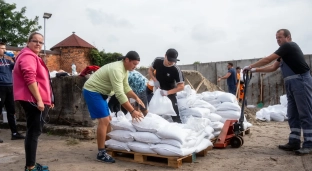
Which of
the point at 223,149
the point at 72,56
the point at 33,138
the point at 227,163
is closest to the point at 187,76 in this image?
the point at 223,149

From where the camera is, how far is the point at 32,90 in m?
3.05

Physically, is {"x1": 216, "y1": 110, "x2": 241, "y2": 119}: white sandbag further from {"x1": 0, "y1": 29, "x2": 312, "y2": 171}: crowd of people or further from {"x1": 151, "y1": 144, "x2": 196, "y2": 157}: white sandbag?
{"x1": 151, "y1": 144, "x2": 196, "y2": 157}: white sandbag

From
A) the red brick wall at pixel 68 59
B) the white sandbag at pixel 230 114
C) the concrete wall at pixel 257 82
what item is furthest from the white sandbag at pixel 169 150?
the red brick wall at pixel 68 59

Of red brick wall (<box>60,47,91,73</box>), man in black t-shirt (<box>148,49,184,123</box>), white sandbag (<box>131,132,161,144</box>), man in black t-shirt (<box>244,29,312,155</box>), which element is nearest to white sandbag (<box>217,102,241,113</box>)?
man in black t-shirt (<box>148,49,184,123</box>)

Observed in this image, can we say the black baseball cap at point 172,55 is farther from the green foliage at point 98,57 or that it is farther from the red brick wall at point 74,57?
the green foliage at point 98,57

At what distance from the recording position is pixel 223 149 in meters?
4.75

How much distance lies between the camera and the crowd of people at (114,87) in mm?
3147

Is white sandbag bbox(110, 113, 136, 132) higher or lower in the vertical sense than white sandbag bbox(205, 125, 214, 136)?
higher

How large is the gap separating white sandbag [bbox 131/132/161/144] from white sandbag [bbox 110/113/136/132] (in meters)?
0.12

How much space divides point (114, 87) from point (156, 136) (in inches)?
32.4

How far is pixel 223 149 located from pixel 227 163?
0.88 metres

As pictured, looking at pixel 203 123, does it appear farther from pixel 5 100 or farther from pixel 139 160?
pixel 5 100

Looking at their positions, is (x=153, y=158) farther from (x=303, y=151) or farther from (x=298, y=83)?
(x=298, y=83)

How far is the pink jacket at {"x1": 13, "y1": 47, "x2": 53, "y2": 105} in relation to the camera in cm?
305
